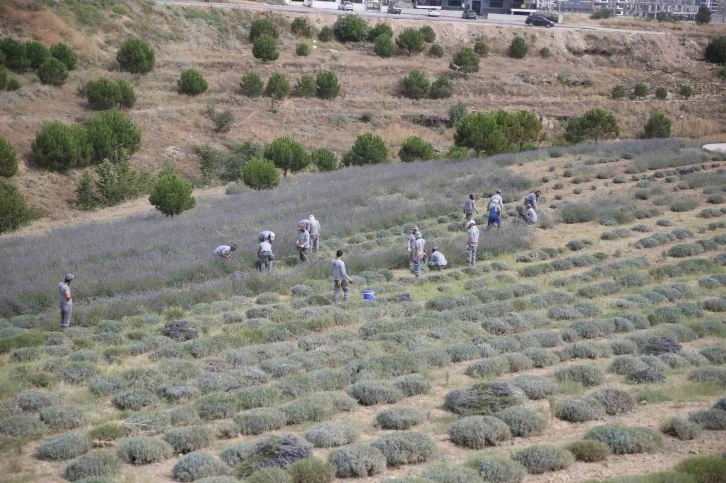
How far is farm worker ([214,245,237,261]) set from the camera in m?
22.6

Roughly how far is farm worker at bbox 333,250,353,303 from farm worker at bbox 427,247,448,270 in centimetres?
381

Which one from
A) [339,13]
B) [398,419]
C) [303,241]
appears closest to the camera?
[398,419]

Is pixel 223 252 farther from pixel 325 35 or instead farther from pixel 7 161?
pixel 325 35

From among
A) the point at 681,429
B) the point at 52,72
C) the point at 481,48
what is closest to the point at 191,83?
the point at 52,72

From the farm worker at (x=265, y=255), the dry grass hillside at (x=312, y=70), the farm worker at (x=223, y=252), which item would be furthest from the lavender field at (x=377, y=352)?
the dry grass hillside at (x=312, y=70)

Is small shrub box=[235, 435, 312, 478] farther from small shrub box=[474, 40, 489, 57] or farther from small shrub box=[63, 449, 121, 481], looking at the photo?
small shrub box=[474, 40, 489, 57]

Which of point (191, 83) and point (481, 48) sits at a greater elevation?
point (481, 48)

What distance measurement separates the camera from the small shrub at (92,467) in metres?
11.1

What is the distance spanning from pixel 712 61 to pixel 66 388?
71727 mm

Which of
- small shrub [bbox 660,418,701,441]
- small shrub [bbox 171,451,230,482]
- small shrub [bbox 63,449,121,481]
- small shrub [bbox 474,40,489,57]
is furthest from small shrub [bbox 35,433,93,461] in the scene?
small shrub [bbox 474,40,489,57]

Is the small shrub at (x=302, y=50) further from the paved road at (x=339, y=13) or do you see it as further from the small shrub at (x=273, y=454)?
the small shrub at (x=273, y=454)

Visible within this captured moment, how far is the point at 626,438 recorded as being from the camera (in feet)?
38.2

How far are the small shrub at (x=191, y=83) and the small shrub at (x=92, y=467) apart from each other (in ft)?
148

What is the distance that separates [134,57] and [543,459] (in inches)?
1914
